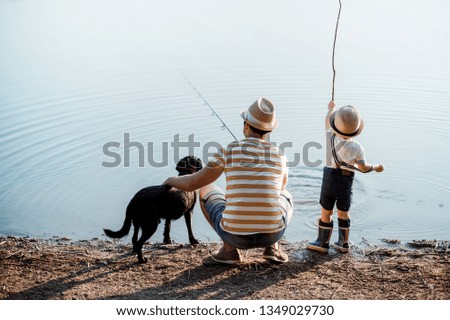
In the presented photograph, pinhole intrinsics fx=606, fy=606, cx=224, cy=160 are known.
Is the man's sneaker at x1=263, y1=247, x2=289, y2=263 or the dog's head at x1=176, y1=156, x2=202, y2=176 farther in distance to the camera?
the dog's head at x1=176, y1=156, x2=202, y2=176

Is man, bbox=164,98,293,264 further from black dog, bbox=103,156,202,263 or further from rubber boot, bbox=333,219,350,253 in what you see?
rubber boot, bbox=333,219,350,253

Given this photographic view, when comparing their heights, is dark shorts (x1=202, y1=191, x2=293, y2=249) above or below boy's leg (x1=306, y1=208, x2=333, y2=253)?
above

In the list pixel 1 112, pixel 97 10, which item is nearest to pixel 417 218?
pixel 1 112

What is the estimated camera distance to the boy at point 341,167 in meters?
4.88

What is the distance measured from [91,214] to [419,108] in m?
5.98

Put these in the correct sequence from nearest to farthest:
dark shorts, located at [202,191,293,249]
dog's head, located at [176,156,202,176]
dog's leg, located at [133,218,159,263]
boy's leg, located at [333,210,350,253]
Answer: dark shorts, located at [202,191,293,249]
dog's leg, located at [133,218,159,263]
boy's leg, located at [333,210,350,253]
dog's head, located at [176,156,202,176]

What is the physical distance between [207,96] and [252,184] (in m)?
6.66

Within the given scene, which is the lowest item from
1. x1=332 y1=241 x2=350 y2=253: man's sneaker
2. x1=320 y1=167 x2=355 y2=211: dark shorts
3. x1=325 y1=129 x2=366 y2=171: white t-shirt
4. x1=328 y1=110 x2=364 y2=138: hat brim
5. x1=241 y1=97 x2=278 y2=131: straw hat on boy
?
x1=332 y1=241 x2=350 y2=253: man's sneaker

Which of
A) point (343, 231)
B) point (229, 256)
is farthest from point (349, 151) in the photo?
point (229, 256)

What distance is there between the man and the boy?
65cm

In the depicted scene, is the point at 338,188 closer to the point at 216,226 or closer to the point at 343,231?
the point at 343,231

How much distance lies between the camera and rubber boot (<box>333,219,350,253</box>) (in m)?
5.22

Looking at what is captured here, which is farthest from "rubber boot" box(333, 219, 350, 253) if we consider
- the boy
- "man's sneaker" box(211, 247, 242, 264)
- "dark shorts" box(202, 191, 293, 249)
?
"man's sneaker" box(211, 247, 242, 264)
